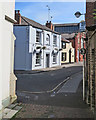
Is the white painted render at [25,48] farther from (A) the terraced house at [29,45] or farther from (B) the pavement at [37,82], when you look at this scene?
(B) the pavement at [37,82]

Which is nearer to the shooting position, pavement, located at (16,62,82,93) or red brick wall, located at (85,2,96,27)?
red brick wall, located at (85,2,96,27)

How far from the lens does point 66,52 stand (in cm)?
3247

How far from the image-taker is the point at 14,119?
4.95 meters

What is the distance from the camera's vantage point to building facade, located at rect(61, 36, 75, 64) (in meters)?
31.3

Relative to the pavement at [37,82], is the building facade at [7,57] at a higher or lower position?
higher

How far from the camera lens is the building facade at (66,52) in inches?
1234

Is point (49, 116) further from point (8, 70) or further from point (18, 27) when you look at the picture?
point (18, 27)

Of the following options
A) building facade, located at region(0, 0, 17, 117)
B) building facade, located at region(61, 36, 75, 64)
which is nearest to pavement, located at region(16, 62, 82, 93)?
building facade, located at region(0, 0, 17, 117)

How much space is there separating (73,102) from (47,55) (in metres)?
18.0

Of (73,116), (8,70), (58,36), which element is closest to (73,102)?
(73,116)

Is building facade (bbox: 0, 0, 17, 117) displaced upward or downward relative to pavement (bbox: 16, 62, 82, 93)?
upward

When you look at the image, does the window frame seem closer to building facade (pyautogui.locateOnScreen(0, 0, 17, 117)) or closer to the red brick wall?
the red brick wall

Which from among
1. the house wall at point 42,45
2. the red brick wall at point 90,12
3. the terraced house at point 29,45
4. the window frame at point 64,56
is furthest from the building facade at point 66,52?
the red brick wall at point 90,12

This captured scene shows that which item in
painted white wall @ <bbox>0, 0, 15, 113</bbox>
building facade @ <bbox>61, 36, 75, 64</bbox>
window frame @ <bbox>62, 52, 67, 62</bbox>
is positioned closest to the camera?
painted white wall @ <bbox>0, 0, 15, 113</bbox>
